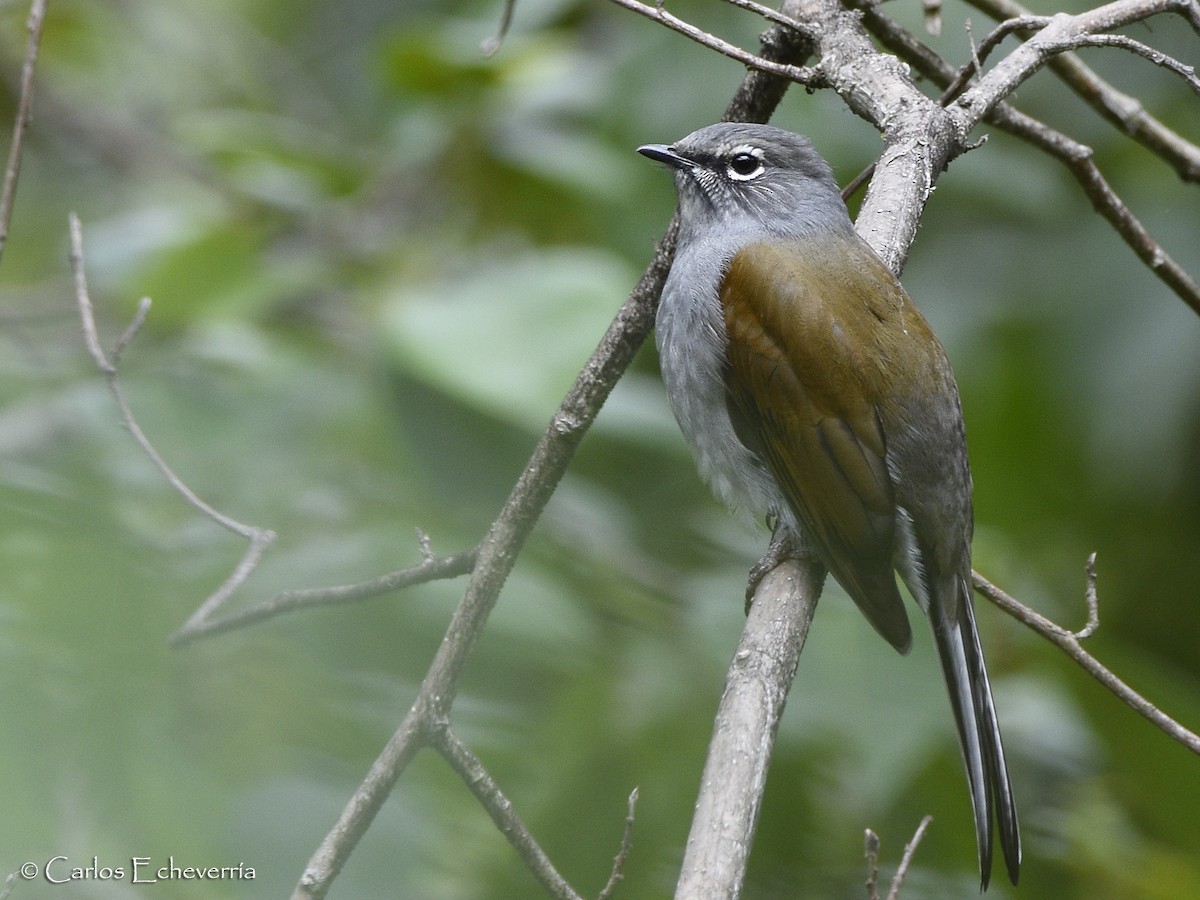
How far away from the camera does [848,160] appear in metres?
4.67

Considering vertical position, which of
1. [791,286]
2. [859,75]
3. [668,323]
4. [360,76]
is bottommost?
[360,76]

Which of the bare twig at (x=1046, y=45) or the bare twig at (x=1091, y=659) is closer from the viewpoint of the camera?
the bare twig at (x=1091, y=659)

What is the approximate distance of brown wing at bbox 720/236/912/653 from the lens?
9.79 ft

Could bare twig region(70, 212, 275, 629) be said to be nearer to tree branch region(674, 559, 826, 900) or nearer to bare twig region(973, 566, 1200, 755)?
tree branch region(674, 559, 826, 900)

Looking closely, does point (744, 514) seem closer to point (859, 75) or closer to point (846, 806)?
point (846, 806)

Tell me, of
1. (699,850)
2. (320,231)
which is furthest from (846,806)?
(320,231)

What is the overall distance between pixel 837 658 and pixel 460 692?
1.60m

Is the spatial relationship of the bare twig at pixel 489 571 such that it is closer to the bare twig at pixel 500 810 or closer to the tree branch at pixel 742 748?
the bare twig at pixel 500 810

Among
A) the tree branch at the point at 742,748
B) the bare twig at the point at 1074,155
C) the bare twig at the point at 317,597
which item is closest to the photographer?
the tree branch at the point at 742,748

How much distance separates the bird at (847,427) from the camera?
2.98 meters

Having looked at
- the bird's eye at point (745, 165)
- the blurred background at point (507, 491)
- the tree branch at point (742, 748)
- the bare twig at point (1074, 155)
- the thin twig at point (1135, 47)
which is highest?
the thin twig at point (1135, 47)

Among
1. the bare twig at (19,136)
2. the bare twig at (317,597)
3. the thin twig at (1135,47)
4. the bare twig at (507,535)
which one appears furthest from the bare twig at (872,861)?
the bare twig at (19,136)

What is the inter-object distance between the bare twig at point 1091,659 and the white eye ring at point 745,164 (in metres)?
1.52

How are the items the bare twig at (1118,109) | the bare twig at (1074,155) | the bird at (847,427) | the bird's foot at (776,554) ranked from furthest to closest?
the bare twig at (1118,109) < the bare twig at (1074,155) < the bird at (847,427) < the bird's foot at (776,554)
